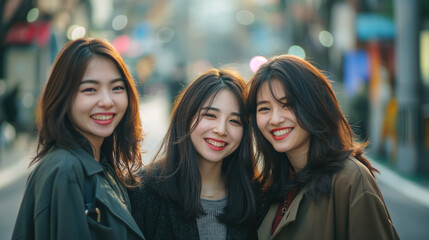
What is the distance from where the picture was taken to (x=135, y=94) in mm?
3086

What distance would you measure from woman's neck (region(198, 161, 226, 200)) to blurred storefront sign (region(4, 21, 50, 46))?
53.4 feet

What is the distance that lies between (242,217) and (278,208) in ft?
0.94

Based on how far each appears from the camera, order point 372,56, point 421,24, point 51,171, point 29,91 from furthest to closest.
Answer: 1. point 29,91
2. point 372,56
3. point 421,24
4. point 51,171

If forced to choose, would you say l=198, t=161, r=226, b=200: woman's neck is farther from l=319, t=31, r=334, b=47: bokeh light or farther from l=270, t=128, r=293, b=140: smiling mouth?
l=319, t=31, r=334, b=47: bokeh light

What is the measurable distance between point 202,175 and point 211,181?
0.10 meters

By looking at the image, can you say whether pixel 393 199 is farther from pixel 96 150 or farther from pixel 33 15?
pixel 33 15

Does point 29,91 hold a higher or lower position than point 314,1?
lower

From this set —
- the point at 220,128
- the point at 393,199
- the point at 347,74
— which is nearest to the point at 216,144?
the point at 220,128

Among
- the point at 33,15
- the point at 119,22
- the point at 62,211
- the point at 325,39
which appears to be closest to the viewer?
the point at 62,211

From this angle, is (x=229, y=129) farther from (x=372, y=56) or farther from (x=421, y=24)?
(x=372, y=56)

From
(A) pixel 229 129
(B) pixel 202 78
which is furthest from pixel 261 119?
(B) pixel 202 78

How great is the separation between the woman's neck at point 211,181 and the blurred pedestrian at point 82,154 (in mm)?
587

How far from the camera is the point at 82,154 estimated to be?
102 inches

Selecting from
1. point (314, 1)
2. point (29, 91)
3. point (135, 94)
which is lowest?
point (29, 91)
